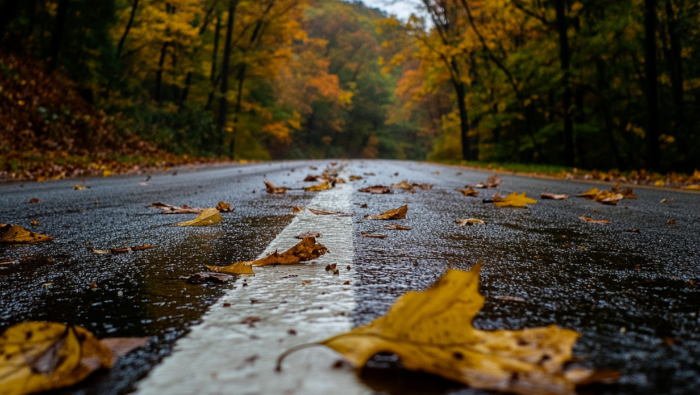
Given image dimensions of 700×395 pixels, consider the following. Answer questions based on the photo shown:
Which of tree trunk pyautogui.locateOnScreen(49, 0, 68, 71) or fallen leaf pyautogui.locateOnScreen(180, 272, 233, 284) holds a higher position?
tree trunk pyautogui.locateOnScreen(49, 0, 68, 71)

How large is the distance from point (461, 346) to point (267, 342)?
1.34 feet

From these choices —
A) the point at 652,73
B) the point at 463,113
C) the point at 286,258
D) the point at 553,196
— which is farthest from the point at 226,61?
the point at 286,258

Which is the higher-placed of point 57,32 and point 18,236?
point 57,32

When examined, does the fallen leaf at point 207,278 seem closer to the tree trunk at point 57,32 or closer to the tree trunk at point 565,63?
the tree trunk at point 565,63

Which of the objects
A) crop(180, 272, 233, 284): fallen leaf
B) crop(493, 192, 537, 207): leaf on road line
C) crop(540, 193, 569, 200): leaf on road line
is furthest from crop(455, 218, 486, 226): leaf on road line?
crop(540, 193, 569, 200): leaf on road line

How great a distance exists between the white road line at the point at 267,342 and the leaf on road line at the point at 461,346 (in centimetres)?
5

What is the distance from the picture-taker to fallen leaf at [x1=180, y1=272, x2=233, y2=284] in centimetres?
169

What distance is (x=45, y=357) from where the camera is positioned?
3.06 ft

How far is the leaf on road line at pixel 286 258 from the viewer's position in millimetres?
1816

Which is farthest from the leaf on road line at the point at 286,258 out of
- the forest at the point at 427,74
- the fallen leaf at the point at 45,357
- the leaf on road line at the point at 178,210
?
the forest at the point at 427,74

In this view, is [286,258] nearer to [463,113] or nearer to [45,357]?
[45,357]

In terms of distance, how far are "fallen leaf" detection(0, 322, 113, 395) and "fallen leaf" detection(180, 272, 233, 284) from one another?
69 cm

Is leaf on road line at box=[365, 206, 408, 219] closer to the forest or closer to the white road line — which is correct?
the white road line

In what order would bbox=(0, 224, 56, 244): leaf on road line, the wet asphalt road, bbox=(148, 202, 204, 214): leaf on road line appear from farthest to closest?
bbox=(148, 202, 204, 214): leaf on road line < bbox=(0, 224, 56, 244): leaf on road line < the wet asphalt road
